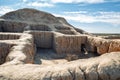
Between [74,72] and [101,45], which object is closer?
[74,72]

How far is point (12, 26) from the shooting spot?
28375mm

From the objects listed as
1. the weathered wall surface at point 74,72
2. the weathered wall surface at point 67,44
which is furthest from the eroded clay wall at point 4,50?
the weathered wall surface at point 67,44

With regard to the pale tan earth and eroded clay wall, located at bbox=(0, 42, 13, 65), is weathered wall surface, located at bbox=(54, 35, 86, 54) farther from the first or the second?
eroded clay wall, located at bbox=(0, 42, 13, 65)

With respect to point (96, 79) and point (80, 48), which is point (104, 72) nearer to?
point (96, 79)

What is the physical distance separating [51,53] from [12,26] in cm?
940

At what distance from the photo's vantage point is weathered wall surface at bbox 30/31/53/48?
22.2m

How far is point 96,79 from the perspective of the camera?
624 cm

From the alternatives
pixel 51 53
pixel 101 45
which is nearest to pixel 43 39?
pixel 51 53

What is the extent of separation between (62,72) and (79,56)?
14.0 m

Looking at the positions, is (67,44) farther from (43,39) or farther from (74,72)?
(74,72)

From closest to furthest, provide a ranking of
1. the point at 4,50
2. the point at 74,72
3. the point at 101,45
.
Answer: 1. the point at 74,72
2. the point at 4,50
3. the point at 101,45

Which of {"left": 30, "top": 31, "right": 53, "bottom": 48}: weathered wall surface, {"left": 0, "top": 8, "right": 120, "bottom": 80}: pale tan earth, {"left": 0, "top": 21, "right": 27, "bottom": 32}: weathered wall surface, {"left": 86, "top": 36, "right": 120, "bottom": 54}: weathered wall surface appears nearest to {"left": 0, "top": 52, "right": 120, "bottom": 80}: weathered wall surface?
{"left": 0, "top": 8, "right": 120, "bottom": 80}: pale tan earth

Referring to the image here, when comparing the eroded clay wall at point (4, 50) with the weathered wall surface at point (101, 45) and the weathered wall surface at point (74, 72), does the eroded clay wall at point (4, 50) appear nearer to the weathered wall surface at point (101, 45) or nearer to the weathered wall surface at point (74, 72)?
the weathered wall surface at point (74, 72)

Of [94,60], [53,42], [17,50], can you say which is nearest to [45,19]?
[53,42]
